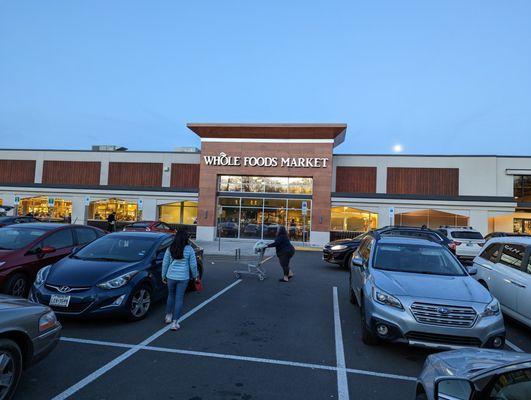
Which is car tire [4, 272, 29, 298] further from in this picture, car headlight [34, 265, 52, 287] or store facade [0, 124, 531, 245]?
store facade [0, 124, 531, 245]

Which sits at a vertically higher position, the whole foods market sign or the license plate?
the whole foods market sign

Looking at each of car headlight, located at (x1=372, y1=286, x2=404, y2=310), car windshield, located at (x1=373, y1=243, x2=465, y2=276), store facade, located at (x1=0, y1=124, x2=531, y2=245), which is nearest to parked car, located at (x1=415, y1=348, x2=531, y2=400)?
car headlight, located at (x1=372, y1=286, x2=404, y2=310)

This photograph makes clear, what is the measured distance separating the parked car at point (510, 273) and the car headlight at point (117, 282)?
6.55 m

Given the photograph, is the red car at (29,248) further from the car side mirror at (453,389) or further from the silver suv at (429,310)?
the car side mirror at (453,389)

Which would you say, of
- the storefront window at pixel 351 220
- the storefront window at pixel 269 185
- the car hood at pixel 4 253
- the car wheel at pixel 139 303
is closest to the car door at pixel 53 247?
the car hood at pixel 4 253

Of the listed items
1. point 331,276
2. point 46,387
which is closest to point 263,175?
point 331,276

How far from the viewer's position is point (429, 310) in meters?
4.84

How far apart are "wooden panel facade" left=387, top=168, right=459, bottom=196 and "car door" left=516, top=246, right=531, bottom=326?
841 inches

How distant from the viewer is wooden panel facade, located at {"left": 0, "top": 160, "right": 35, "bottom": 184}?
3155cm

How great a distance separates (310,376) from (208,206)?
74.1 ft

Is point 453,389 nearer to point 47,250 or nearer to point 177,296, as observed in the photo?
point 177,296

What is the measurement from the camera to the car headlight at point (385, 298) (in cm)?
502

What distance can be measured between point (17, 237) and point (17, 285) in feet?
4.38

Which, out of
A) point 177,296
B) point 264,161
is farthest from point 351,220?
point 177,296
